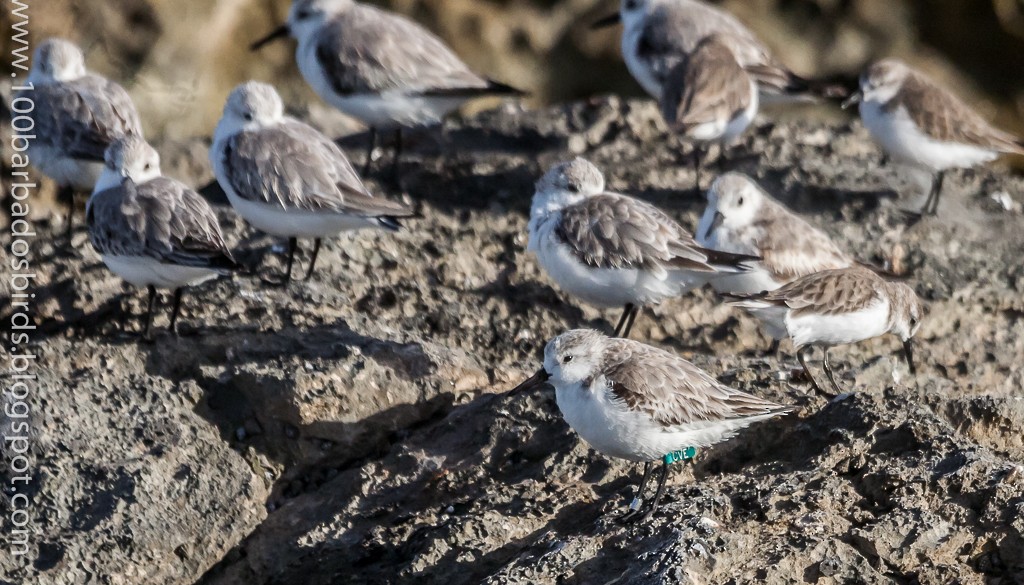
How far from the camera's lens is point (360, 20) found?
34.4 ft

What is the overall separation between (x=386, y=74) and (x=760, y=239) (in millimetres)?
3320

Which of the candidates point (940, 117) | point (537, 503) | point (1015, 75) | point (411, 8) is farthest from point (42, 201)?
point (1015, 75)

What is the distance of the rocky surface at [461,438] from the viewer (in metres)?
5.48

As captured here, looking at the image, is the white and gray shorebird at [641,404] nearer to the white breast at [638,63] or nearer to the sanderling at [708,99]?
the sanderling at [708,99]

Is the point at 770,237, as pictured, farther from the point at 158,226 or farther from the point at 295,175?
the point at 158,226

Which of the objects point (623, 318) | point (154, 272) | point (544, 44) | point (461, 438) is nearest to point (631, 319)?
point (623, 318)

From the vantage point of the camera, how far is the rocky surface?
548 centimetres

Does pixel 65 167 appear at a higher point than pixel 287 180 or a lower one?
lower

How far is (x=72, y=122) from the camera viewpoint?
9336 mm

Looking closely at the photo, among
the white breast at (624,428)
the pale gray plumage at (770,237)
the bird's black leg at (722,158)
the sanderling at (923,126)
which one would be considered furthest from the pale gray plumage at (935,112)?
the white breast at (624,428)

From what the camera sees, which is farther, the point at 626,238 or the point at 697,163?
the point at 697,163

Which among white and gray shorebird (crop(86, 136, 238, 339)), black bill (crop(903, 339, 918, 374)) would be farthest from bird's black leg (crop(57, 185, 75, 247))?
black bill (crop(903, 339, 918, 374))

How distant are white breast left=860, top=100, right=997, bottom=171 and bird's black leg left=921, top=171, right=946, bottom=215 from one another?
0.35ft

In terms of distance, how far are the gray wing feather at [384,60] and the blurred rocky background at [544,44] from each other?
320cm
